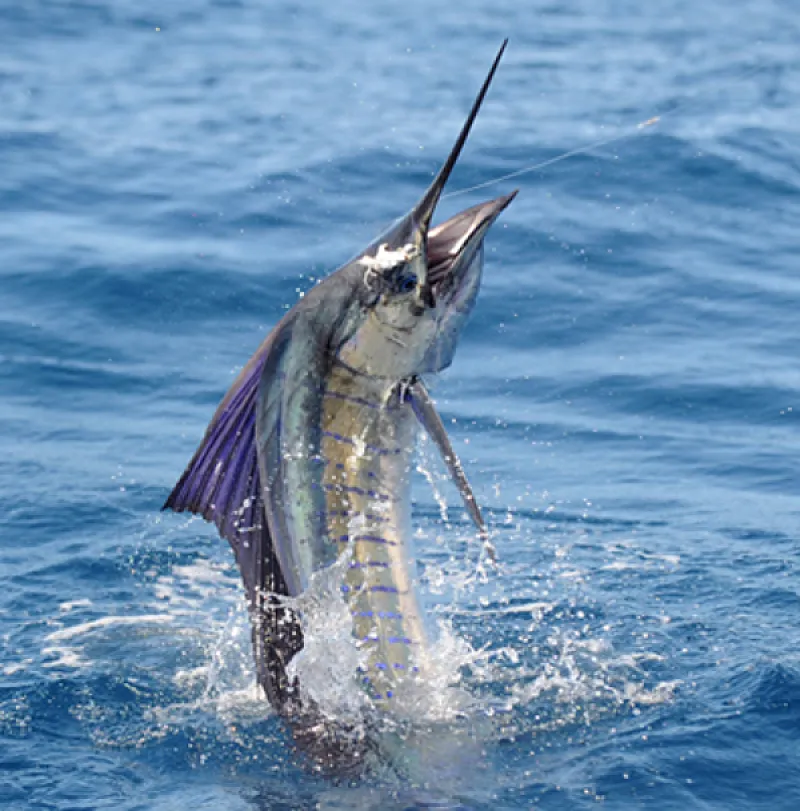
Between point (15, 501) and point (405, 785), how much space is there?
11.1 ft

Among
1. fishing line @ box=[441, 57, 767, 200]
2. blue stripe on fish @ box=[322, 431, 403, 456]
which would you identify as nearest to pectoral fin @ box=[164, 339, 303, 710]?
blue stripe on fish @ box=[322, 431, 403, 456]

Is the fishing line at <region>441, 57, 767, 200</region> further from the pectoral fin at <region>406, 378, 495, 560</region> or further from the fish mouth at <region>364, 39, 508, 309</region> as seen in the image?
the pectoral fin at <region>406, 378, 495, 560</region>

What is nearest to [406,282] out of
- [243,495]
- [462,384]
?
[243,495]

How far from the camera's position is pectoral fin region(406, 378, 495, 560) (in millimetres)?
4305

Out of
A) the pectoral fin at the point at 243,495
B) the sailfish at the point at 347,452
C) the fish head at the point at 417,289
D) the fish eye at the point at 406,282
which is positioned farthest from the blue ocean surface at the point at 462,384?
the fish eye at the point at 406,282

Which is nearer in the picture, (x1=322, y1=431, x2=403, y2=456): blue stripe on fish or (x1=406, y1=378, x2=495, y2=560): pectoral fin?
(x1=406, y1=378, x2=495, y2=560): pectoral fin

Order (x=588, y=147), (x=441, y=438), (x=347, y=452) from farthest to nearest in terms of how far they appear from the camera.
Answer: (x=588, y=147) < (x=347, y=452) < (x=441, y=438)

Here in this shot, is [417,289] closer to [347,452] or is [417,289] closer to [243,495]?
[347,452]

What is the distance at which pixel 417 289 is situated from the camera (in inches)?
163

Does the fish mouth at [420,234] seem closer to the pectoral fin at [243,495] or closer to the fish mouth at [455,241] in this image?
the fish mouth at [455,241]

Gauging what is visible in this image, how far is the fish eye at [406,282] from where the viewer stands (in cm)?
412

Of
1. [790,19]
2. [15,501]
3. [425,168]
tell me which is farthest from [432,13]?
[15,501]

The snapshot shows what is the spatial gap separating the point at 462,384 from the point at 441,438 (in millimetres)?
4559

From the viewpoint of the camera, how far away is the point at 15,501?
726 centimetres
